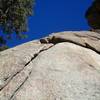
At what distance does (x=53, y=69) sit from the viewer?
27.9 feet

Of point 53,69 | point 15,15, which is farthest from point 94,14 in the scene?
point 15,15

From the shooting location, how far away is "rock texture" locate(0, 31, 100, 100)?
7797 millimetres

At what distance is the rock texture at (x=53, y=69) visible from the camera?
7.80 metres

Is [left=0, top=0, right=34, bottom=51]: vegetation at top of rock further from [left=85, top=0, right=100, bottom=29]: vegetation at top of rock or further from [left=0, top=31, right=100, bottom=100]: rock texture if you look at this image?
[left=0, top=31, right=100, bottom=100]: rock texture

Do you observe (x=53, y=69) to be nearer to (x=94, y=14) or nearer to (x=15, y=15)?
(x=94, y=14)

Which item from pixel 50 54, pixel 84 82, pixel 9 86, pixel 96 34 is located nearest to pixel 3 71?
pixel 9 86

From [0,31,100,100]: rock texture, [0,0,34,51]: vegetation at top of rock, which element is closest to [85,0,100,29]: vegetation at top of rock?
[0,31,100,100]: rock texture

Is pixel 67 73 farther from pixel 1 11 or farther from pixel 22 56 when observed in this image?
pixel 1 11

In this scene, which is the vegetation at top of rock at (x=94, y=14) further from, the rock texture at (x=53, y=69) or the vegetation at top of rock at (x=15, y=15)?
the vegetation at top of rock at (x=15, y=15)

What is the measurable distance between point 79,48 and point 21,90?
7.42ft

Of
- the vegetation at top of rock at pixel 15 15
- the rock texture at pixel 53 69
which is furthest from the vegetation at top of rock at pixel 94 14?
the vegetation at top of rock at pixel 15 15

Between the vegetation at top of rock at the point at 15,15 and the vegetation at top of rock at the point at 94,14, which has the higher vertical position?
the vegetation at top of rock at the point at 94,14

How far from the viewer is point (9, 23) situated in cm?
3481

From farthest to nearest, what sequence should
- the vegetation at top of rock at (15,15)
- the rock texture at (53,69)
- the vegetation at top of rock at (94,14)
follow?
1. the vegetation at top of rock at (15,15)
2. the vegetation at top of rock at (94,14)
3. the rock texture at (53,69)
